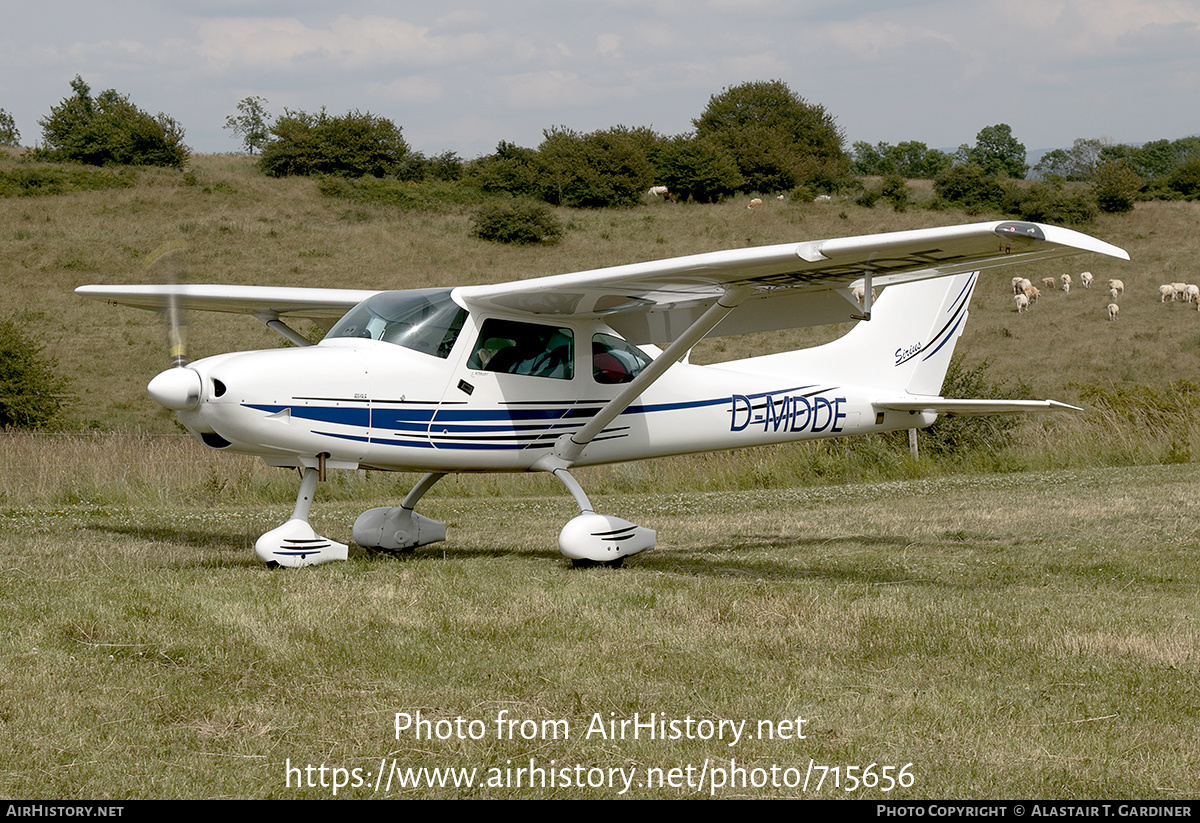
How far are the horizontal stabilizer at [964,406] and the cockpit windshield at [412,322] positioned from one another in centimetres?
436

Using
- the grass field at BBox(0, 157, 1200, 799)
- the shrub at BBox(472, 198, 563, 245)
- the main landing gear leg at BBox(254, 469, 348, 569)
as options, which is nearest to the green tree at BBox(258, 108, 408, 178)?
the shrub at BBox(472, 198, 563, 245)

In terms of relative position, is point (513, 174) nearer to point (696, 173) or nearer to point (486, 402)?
point (696, 173)

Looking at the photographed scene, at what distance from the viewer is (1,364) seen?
2375 centimetres

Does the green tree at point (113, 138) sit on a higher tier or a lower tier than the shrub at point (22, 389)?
higher

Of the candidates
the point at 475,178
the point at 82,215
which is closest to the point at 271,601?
the point at 82,215

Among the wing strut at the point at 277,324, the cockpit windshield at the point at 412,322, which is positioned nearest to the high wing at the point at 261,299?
the wing strut at the point at 277,324

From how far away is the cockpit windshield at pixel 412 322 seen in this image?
862 centimetres

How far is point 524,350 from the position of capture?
916 cm

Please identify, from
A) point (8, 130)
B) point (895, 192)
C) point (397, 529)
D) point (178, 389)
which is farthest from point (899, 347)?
point (8, 130)

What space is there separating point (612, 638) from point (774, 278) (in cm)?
353

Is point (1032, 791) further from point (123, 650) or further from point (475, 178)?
point (475, 178)

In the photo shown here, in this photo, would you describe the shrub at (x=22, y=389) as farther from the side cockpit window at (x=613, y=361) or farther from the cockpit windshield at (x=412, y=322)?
the side cockpit window at (x=613, y=361)

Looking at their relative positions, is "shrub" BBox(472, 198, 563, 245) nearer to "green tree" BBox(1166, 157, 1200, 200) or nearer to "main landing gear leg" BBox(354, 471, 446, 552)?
"green tree" BBox(1166, 157, 1200, 200)

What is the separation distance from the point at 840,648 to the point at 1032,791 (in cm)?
191
